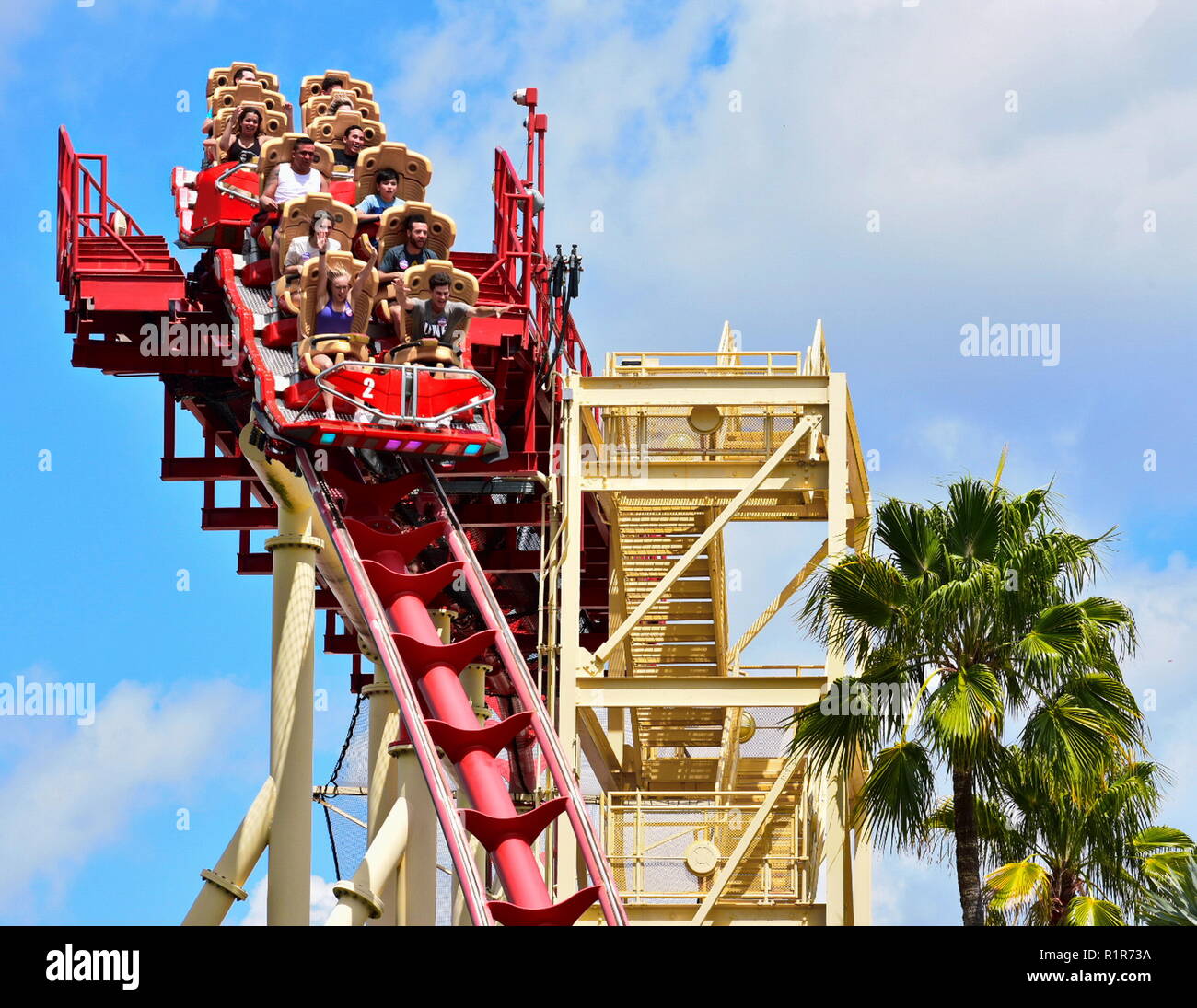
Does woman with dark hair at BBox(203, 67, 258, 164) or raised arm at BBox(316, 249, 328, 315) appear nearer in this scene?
raised arm at BBox(316, 249, 328, 315)

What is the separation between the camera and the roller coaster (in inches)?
882

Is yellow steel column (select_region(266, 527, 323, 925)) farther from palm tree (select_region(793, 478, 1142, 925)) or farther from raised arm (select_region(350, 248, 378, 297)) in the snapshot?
palm tree (select_region(793, 478, 1142, 925))

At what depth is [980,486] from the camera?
20344mm

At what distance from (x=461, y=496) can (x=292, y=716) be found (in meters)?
6.05

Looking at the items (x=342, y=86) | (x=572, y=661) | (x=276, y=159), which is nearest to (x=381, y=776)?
(x=572, y=661)

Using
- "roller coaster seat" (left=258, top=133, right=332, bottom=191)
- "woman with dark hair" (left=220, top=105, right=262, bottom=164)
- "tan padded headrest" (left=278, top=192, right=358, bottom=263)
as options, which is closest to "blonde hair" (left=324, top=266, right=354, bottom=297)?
"tan padded headrest" (left=278, top=192, right=358, bottom=263)

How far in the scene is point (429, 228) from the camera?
80.5 feet

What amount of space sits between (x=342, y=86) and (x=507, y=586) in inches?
289

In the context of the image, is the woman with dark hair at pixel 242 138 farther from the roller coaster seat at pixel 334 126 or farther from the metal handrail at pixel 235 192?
the metal handrail at pixel 235 192

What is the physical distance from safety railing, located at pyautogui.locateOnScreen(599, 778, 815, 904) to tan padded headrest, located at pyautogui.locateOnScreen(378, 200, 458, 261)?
242 inches

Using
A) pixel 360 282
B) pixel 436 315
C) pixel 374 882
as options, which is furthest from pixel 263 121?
pixel 374 882

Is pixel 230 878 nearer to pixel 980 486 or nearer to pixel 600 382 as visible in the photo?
pixel 600 382

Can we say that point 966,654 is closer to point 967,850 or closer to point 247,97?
point 967,850

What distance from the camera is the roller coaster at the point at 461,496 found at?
22.4m
